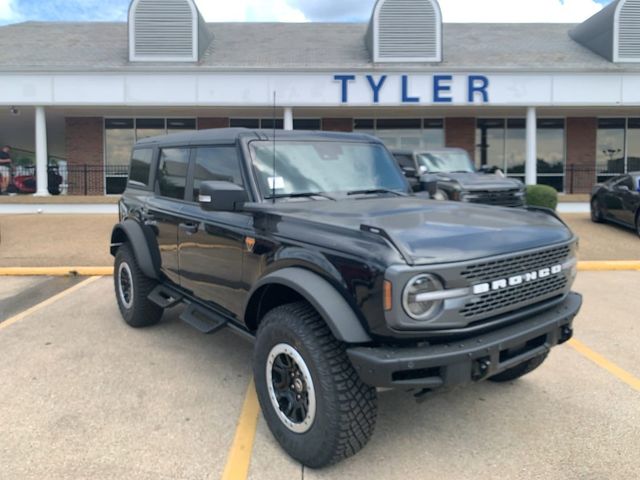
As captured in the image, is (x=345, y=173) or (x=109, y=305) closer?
(x=345, y=173)

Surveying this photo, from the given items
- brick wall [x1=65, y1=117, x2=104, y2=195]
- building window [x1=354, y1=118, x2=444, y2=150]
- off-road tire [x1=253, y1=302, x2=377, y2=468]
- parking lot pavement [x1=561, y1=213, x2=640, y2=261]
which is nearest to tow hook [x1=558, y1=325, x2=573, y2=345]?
off-road tire [x1=253, y1=302, x2=377, y2=468]

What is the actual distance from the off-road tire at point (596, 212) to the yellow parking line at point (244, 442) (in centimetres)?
1165

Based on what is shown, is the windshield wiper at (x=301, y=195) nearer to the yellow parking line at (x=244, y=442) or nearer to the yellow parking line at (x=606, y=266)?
the yellow parking line at (x=244, y=442)

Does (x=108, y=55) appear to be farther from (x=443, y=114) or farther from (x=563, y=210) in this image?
(x=563, y=210)

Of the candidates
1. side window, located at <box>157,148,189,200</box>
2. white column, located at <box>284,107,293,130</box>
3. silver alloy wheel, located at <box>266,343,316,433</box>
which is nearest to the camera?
silver alloy wheel, located at <box>266,343,316,433</box>

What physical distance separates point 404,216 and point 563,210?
1437 cm

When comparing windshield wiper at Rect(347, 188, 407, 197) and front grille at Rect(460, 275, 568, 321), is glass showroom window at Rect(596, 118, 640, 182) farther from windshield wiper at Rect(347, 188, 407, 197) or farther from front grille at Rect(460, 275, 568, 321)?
front grille at Rect(460, 275, 568, 321)

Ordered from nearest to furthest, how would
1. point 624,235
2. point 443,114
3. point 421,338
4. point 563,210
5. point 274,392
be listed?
point 421,338 < point 274,392 < point 624,235 < point 563,210 < point 443,114

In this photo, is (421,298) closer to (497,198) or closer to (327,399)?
(327,399)

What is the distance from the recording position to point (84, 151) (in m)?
19.8

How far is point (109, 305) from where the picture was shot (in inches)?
258

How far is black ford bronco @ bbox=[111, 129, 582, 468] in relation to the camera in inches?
105

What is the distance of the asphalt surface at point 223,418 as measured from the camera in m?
3.01

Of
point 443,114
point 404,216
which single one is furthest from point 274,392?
point 443,114
